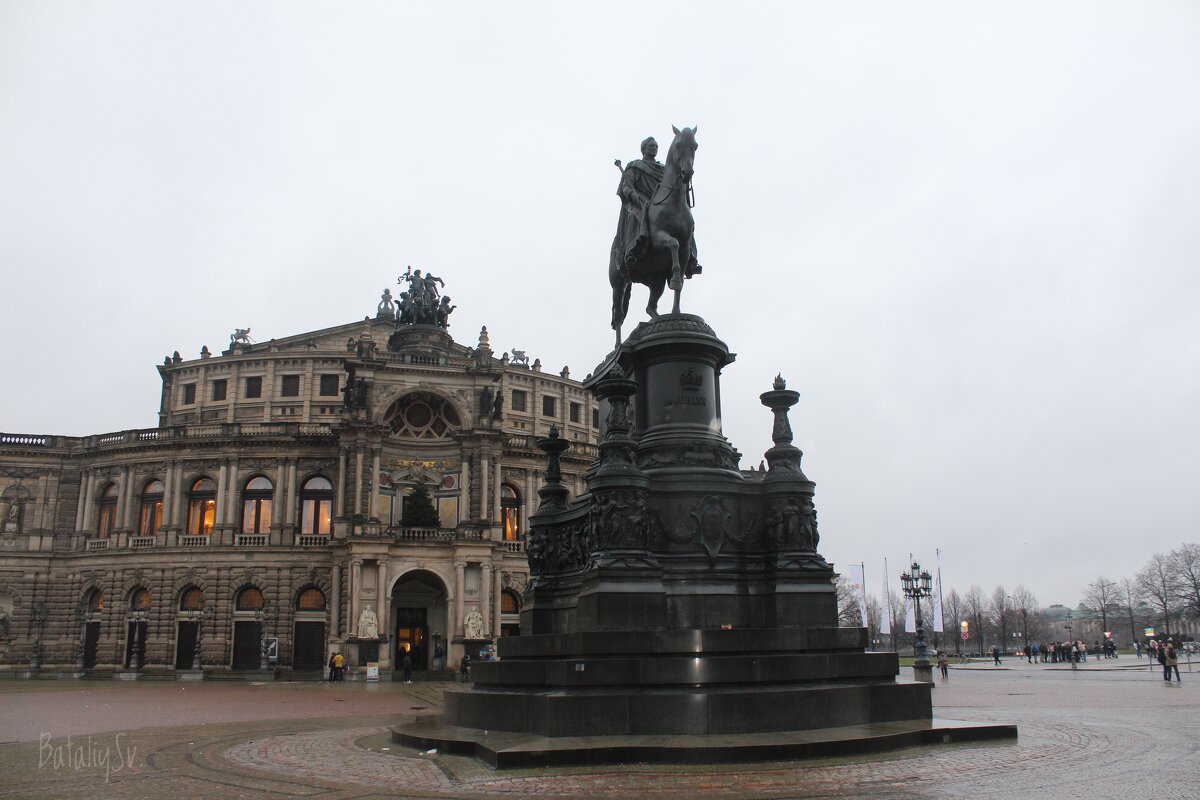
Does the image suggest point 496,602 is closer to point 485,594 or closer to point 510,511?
point 485,594

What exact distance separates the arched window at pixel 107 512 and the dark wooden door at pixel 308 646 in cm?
1443

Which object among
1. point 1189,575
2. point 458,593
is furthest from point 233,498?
point 1189,575

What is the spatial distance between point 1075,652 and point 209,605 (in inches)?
1891

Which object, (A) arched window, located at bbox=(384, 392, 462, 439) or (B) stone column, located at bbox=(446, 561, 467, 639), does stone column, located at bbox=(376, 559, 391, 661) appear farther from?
(A) arched window, located at bbox=(384, 392, 462, 439)

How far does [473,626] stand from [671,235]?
38154 millimetres

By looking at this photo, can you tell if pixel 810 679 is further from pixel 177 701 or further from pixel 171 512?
pixel 171 512

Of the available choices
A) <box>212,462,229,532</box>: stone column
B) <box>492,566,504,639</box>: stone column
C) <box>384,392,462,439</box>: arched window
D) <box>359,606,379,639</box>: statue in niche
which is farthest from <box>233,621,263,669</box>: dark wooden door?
<box>384,392,462,439</box>: arched window

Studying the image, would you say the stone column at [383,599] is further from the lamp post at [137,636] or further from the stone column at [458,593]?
the lamp post at [137,636]

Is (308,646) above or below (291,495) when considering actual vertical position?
below

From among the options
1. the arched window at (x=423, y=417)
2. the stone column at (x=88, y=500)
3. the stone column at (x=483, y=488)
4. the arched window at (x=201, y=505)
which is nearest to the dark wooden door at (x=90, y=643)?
the stone column at (x=88, y=500)

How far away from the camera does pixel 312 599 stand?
5353cm

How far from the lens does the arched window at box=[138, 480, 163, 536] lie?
183ft

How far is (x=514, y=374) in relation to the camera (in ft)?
210

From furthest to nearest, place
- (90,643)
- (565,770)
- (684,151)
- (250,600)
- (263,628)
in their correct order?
1. (90,643)
2. (250,600)
3. (263,628)
4. (684,151)
5. (565,770)
